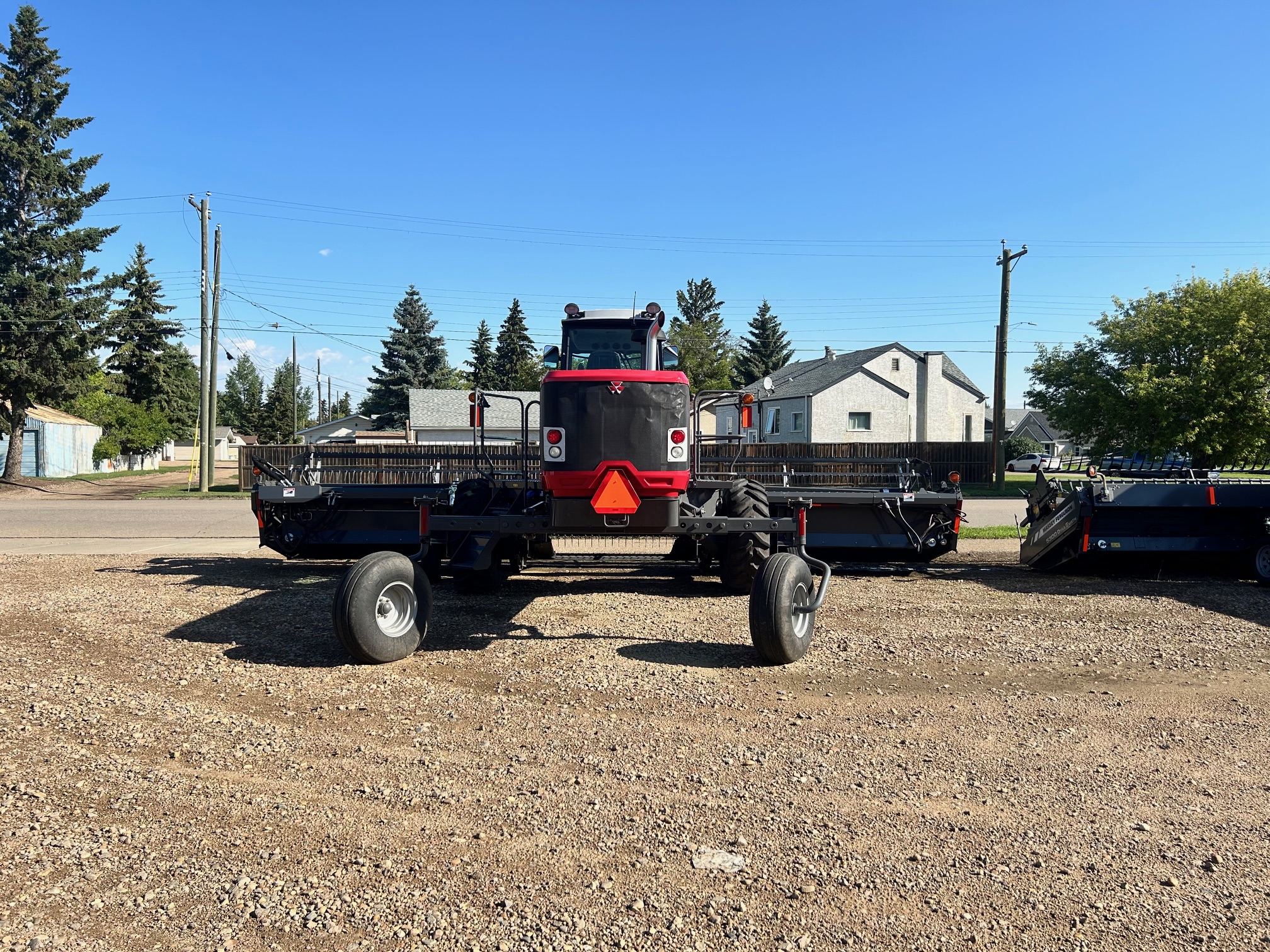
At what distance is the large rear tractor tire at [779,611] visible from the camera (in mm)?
6449

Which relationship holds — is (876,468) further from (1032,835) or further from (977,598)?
(1032,835)

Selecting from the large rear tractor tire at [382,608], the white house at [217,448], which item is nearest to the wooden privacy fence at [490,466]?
the large rear tractor tire at [382,608]

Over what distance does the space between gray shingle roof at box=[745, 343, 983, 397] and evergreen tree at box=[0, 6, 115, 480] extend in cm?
2907

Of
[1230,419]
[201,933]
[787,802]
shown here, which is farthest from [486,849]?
[1230,419]

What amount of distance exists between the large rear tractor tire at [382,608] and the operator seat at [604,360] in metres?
3.16

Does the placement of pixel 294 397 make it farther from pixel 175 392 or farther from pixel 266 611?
pixel 266 611

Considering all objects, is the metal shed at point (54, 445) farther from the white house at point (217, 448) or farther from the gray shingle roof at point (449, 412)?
the white house at point (217, 448)

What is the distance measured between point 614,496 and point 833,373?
1471 inches

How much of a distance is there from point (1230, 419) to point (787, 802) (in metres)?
27.3

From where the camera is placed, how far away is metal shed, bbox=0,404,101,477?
138 feet

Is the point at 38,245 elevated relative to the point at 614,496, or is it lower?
A: elevated

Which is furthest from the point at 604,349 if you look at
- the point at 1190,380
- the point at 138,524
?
the point at 1190,380

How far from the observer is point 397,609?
6.95 metres

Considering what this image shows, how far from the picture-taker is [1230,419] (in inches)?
1016
